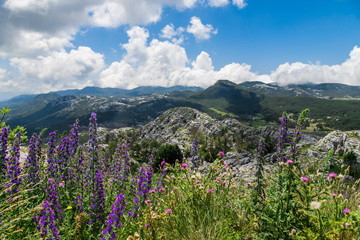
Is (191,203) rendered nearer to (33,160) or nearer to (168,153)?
(33,160)

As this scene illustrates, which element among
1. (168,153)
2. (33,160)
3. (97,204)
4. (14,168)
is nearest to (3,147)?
(14,168)

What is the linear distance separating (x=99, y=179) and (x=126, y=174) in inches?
65.1

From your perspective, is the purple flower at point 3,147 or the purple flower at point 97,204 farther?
the purple flower at point 3,147

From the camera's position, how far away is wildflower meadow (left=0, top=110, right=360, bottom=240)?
10.2 feet

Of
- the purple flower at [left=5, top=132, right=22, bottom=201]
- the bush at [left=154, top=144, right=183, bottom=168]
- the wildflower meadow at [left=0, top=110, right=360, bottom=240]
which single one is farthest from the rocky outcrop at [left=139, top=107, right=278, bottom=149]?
the purple flower at [left=5, top=132, right=22, bottom=201]

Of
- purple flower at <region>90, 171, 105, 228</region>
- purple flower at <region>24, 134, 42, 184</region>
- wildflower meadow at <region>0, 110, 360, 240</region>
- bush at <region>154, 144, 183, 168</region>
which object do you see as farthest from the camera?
bush at <region>154, 144, 183, 168</region>

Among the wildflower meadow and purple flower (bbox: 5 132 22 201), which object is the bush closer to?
the wildflower meadow

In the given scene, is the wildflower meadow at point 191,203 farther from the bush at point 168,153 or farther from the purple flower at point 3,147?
the bush at point 168,153

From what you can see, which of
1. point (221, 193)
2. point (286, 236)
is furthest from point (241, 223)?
point (286, 236)

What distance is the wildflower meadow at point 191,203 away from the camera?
310cm

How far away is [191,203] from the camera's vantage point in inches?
171

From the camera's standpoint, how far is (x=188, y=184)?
464cm

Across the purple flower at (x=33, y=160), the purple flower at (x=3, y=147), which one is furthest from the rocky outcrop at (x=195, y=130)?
the purple flower at (x=3, y=147)

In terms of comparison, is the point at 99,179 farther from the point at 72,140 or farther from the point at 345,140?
the point at 345,140
